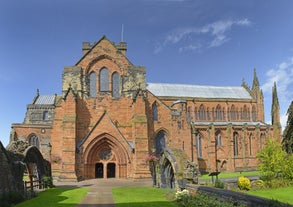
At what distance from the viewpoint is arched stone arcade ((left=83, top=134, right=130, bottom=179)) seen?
35.1 metres

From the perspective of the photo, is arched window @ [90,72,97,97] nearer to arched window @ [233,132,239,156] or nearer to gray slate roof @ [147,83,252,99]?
gray slate roof @ [147,83,252,99]

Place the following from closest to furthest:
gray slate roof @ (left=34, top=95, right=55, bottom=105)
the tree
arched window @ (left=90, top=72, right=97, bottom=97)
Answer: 1. the tree
2. arched window @ (left=90, top=72, right=97, bottom=97)
3. gray slate roof @ (left=34, top=95, right=55, bottom=105)

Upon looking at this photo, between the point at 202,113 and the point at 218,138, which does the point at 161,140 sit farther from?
the point at 202,113

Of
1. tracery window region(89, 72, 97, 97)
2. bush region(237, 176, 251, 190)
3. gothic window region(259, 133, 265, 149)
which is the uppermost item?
tracery window region(89, 72, 97, 97)

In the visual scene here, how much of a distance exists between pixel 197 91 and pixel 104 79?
2511 centimetres

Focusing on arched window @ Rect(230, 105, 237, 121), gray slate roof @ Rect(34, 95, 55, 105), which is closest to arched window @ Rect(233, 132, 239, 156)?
arched window @ Rect(230, 105, 237, 121)

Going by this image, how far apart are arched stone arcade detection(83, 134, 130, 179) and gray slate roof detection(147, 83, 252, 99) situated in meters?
19.4

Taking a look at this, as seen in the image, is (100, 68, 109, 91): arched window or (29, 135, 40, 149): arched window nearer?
(100, 68, 109, 91): arched window

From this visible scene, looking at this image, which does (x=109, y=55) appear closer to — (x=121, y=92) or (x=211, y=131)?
(x=121, y=92)

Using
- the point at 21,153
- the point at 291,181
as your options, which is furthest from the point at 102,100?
the point at 291,181

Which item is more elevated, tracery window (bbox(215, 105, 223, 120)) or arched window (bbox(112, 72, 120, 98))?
arched window (bbox(112, 72, 120, 98))

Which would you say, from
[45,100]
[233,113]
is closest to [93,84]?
[45,100]

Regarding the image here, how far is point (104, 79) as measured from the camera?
38844 mm

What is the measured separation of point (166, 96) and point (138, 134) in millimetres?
18295
